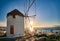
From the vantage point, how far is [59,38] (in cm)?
613

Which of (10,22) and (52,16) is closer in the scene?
(52,16)

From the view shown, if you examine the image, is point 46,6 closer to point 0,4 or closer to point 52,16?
point 52,16

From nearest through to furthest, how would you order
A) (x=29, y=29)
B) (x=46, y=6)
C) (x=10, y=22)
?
(x=46, y=6) < (x=29, y=29) < (x=10, y=22)

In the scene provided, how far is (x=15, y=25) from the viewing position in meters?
10.5

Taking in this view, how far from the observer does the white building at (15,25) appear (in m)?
10.4

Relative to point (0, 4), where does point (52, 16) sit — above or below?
below

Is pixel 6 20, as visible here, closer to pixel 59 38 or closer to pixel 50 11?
pixel 50 11

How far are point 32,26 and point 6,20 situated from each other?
2.18 meters

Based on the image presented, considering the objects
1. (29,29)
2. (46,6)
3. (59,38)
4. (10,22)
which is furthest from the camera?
(10,22)

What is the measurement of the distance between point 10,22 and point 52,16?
3559 mm

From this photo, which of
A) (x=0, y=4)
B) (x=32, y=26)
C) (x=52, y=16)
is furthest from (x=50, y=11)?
(x=0, y=4)

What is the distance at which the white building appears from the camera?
10.4m

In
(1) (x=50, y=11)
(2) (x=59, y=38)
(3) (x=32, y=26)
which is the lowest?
(2) (x=59, y=38)

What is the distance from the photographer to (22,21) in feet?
34.8
